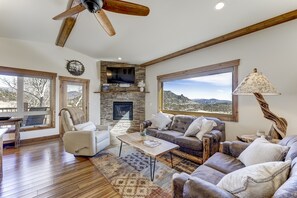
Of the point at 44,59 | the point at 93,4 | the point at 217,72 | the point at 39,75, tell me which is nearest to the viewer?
the point at 93,4

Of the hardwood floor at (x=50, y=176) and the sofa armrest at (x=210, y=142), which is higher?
the sofa armrest at (x=210, y=142)

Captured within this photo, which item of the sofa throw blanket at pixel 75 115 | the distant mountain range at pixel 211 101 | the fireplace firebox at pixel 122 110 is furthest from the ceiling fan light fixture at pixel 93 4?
the fireplace firebox at pixel 122 110

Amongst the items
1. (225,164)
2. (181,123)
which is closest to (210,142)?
(225,164)

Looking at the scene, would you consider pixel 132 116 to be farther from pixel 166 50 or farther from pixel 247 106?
pixel 247 106

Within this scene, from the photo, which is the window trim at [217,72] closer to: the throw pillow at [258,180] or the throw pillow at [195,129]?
the throw pillow at [195,129]

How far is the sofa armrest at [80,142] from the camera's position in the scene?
3.13m

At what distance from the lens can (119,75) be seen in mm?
5781

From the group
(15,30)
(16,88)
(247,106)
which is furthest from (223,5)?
(16,88)

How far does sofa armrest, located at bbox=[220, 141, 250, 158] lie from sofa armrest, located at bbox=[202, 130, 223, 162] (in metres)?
0.45

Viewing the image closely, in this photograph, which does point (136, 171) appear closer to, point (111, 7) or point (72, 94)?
point (111, 7)

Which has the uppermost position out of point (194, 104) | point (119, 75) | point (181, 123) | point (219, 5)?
point (219, 5)

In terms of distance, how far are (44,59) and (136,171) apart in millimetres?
4343

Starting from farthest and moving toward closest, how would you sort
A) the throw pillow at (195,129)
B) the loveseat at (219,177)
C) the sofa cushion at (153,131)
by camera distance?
the sofa cushion at (153,131) < the throw pillow at (195,129) < the loveseat at (219,177)

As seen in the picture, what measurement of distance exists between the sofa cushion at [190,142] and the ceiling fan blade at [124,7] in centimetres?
244
